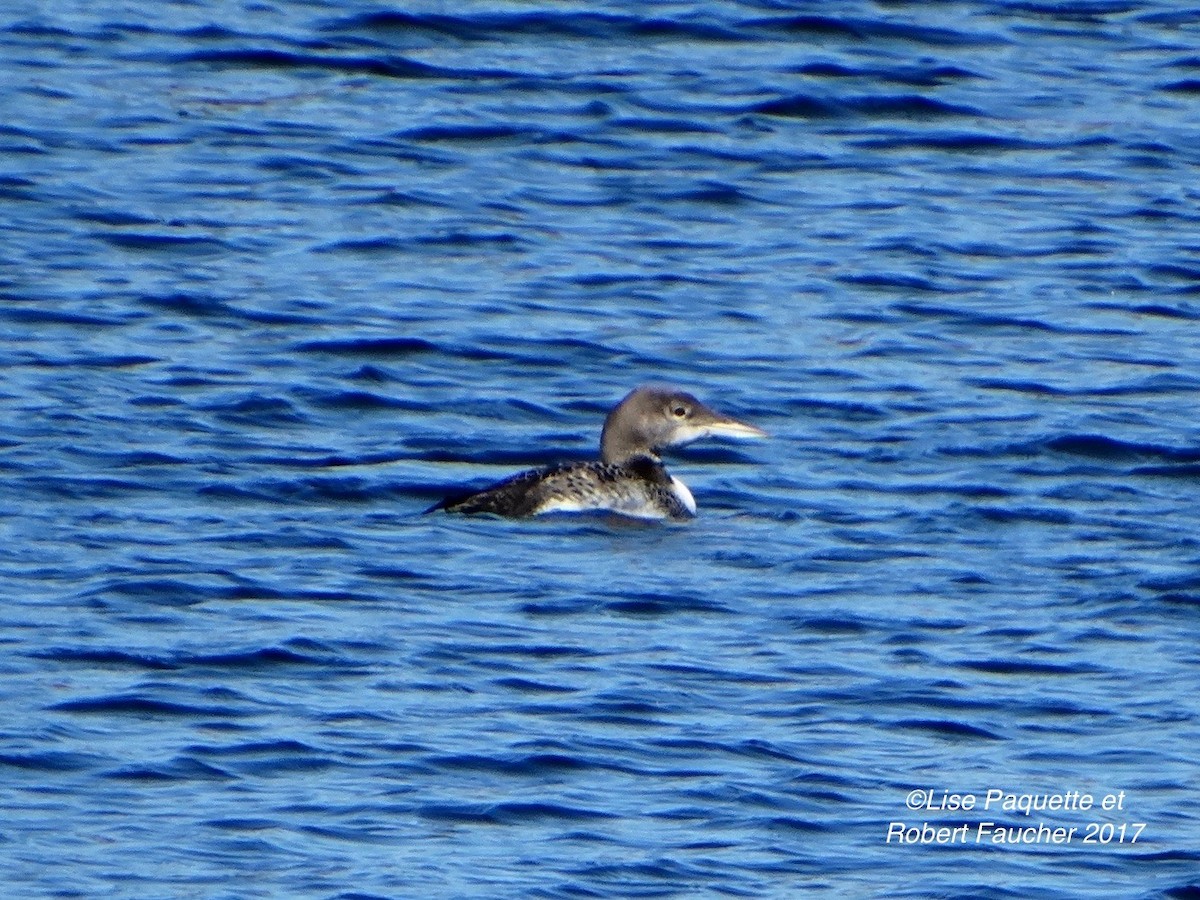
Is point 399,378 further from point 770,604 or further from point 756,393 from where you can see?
point 770,604

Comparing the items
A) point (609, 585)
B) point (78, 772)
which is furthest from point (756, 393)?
point (78, 772)

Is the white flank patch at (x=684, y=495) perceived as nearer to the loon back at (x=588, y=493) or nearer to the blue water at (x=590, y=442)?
the loon back at (x=588, y=493)

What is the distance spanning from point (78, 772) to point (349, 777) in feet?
2.45

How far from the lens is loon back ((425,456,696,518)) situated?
11.9 m

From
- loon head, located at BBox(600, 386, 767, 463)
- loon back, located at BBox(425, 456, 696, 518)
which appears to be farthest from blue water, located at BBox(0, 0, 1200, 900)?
loon head, located at BBox(600, 386, 767, 463)

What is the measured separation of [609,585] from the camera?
11109 millimetres

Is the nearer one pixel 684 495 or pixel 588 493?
pixel 588 493

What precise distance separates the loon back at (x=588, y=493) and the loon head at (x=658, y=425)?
8cm

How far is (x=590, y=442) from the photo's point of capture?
44.9 ft

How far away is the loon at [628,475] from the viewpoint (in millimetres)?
11930

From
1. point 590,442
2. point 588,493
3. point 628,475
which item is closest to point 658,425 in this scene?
point 628,475

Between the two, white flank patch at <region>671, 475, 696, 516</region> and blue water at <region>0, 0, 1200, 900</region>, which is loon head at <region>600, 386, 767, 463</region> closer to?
white flank patch at <region>671, 475, 696, 516</region>

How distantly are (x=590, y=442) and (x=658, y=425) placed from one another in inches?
27.0

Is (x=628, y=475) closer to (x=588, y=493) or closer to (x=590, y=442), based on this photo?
→ (x=588, y=493)
